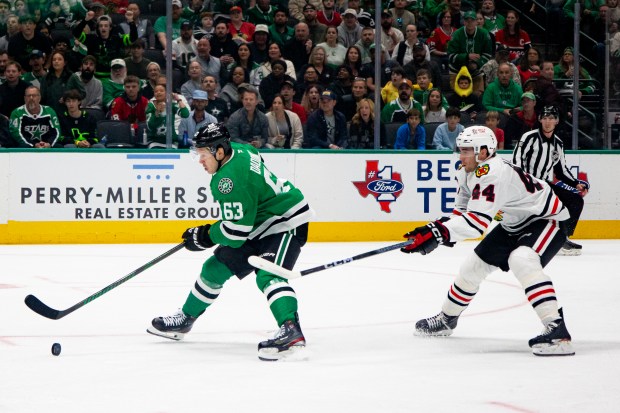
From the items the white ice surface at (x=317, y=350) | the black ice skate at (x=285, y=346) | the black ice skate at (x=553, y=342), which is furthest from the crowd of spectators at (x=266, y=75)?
the black ice skate at (x=553, y=342)

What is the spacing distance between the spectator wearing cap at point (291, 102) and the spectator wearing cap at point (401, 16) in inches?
64.8

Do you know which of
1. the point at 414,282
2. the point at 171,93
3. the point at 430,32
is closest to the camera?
the point at 414,282

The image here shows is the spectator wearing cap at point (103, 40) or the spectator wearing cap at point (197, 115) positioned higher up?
the spectator wearing cap at point (103, 40)

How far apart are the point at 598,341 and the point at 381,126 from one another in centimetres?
556

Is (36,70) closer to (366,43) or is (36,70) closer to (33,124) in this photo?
(33,124)

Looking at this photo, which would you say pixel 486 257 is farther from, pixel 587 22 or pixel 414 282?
pixel 587 22

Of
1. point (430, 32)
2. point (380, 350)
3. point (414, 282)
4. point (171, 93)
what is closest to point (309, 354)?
point (380, 350)

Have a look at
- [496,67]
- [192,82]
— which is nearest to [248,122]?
[192,82]

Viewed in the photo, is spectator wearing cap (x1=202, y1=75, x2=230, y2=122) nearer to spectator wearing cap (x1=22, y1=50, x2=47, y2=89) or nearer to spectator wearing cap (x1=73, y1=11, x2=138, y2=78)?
spectator wearing cap (x1=73, y1=11, x2=138, y2=78)

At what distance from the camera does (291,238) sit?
16.9 ft

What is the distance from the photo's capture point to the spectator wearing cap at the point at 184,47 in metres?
10.3

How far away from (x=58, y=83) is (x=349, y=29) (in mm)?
3096

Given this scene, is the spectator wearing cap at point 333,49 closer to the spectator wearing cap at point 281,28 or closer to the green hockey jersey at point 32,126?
the spectator wearing cap at point 281,28

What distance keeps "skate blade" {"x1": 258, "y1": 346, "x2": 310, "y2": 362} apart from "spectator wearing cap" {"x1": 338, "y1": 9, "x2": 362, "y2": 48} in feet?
22.6
